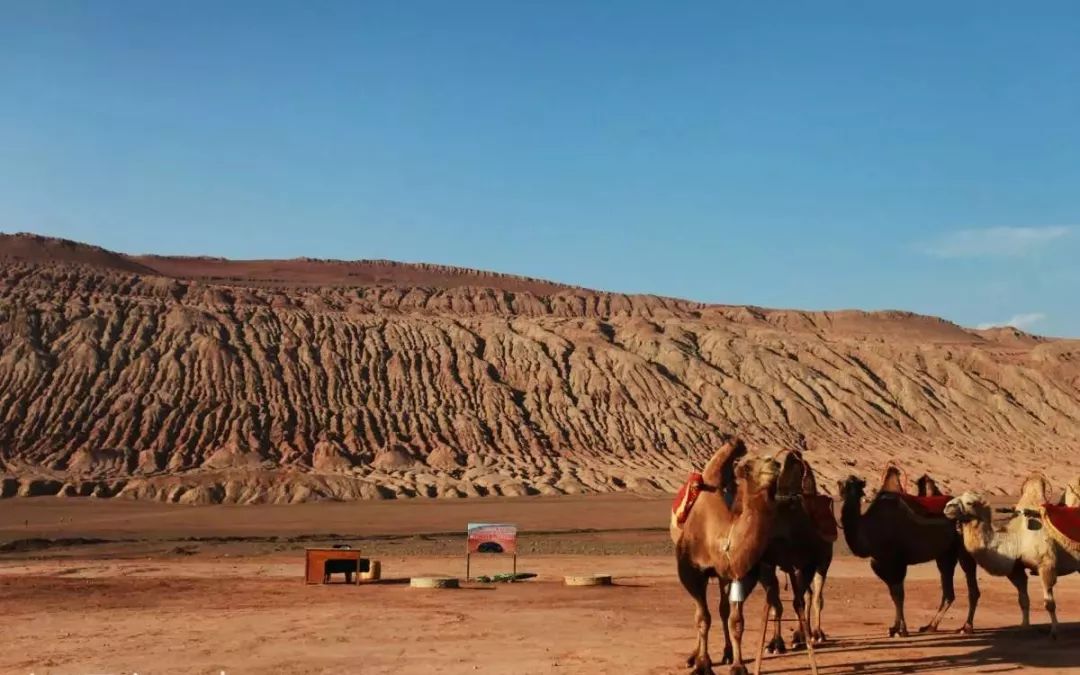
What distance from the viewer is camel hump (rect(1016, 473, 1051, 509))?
16500 mm

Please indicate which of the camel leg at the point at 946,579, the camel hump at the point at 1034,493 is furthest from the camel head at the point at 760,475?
the camel hump at the point at 1034,493

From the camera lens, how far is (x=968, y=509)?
16.2 metres

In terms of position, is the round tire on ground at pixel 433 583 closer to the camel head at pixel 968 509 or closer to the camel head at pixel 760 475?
the camel head at pixel 968 509

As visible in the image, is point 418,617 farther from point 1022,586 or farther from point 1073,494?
point 1073,494

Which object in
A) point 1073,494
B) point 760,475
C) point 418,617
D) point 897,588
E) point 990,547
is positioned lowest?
point 418,617

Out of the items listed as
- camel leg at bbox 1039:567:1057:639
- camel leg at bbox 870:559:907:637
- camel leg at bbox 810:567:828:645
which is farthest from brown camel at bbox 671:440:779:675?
camel leg at bbox 1039:567:1057:639

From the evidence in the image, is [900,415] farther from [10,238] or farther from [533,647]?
[10,238]

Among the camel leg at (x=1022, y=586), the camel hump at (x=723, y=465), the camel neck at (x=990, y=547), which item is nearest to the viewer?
the camel hump at (x=723, y=465)

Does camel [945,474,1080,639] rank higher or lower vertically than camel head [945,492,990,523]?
lower

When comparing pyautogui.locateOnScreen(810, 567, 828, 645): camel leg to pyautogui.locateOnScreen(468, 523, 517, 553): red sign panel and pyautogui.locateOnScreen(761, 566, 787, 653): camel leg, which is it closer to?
pyautogui.locateOnScreen(761, 566, 787, 653): camel leg

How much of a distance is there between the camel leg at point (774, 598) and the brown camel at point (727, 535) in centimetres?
99

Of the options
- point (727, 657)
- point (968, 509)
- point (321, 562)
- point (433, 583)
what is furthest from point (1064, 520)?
point (321, 562)

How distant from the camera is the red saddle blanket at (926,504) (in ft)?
55.5

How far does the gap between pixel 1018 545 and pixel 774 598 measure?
466 cm
